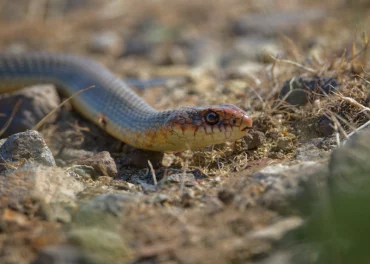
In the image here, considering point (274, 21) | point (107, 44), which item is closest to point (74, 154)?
point (107, 44)

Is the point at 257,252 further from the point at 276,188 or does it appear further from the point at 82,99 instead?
the point at 82,99

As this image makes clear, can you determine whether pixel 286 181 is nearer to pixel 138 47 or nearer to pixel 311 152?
pixel 311 152

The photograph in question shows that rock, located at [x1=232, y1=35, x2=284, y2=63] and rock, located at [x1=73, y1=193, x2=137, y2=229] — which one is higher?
rock, located at [x1=232, y1=35, x2=284, y2=63]

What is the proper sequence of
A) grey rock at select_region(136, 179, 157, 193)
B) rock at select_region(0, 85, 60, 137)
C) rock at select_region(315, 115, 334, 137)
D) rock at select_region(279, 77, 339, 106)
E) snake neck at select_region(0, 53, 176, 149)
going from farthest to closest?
rock at select_region(0, 85, 60, 137)
rock at select_region(279, 77, 339, 106)
snake neck at select_region(0, 53, 176, 149)
rock at select_region(315, 115, 334, 137)
grey rock at select_region(136, 179, 157, 193)

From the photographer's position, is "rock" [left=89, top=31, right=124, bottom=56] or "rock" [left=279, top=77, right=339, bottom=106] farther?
"rock" [left=89, top=31, right=124, bottom=56]

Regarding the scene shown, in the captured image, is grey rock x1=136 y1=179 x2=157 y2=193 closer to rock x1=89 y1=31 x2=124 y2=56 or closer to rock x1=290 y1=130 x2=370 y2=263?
rock x1=290 y1=130 x2=370 y2=263

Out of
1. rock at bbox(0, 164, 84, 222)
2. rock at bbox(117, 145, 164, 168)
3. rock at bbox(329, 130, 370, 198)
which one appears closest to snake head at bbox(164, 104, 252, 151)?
rock at bbox(117, 145, 164, 168)
